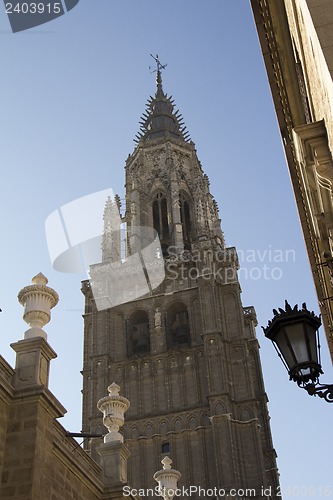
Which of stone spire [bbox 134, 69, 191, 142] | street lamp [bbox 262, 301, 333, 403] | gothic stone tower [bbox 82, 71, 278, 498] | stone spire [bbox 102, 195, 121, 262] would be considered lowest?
street lamp [bbox 262, 301, 333, 403]

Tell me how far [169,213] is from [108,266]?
22.7 feet

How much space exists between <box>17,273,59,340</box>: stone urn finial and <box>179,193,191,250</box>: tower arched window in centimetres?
3667

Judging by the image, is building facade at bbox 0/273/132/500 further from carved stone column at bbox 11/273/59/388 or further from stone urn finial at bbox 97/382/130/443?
stone urn finial at bbox 97/382/130/443

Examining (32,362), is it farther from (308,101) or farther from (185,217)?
(185,217)

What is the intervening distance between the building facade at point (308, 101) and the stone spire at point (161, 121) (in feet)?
147

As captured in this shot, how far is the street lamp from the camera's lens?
23.3 ft

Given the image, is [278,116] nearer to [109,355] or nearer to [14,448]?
[14,448]

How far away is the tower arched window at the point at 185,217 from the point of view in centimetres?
5037

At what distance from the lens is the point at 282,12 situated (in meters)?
11.8

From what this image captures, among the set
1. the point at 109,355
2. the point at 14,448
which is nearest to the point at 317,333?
the point at 14,448

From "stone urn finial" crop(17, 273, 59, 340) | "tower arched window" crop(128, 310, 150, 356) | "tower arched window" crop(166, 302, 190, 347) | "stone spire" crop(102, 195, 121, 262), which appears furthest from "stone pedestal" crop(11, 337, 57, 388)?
"stone spire" crop(102, 195, 121, 262)

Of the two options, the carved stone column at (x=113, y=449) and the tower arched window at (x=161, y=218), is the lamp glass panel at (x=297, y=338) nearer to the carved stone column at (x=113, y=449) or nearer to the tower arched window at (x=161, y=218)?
the carved stone column at (x=113, y=449)

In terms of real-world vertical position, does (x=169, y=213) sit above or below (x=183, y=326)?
above

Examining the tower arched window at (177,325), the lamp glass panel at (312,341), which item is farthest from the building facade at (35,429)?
the tower arched window at (177,325)
